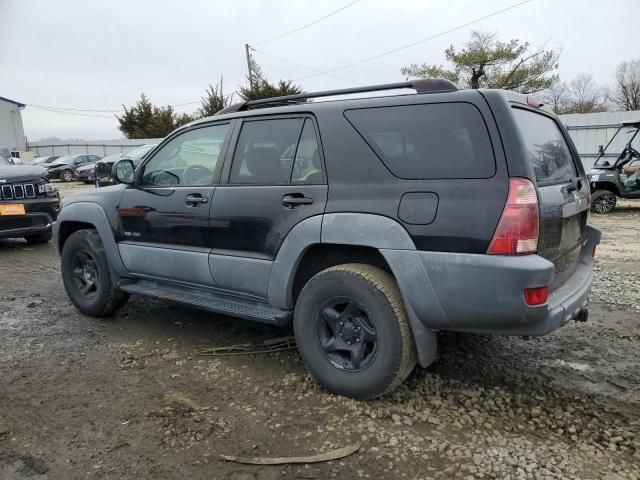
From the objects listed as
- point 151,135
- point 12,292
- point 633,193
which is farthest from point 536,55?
point 12,292

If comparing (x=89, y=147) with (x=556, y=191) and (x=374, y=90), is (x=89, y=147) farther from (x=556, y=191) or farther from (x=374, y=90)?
(x=556, y=191)

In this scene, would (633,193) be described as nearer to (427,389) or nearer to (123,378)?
(427,389)

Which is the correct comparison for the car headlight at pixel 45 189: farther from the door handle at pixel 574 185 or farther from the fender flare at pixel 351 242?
the door handle at pixel 574 185

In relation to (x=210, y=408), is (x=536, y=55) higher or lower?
higher

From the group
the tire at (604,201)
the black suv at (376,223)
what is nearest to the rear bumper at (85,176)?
the tire at (604,201)

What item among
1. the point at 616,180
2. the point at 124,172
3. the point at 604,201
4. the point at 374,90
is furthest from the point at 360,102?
the point at 604,201

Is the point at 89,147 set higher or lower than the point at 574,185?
higher

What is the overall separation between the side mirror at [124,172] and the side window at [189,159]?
155mm

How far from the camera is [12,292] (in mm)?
5691

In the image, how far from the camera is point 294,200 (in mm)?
3207

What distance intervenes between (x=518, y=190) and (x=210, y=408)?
2186 mm

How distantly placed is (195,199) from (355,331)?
1.60 meters

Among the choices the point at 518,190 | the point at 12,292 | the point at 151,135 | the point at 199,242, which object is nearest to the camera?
the point at 518,190

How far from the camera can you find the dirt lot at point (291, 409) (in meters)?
2.51
